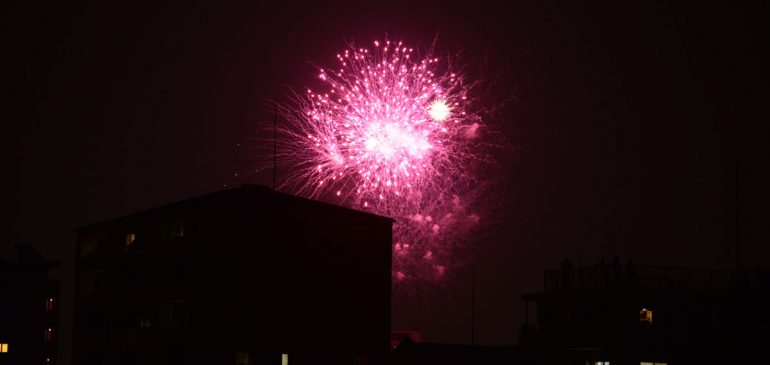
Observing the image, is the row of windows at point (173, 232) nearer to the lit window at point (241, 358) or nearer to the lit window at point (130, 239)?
the lit window at point (130, 239)

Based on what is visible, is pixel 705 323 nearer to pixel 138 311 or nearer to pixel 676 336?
pixel 676 336

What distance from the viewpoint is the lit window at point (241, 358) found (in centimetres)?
4875

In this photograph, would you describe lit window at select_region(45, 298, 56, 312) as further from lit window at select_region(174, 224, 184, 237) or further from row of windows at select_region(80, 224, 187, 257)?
lit window at select_region(174, 224, 184, 237)

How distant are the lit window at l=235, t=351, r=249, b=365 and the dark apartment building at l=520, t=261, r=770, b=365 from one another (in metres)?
12.6

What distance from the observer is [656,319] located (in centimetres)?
4847

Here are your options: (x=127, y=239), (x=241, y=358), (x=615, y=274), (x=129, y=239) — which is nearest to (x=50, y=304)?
(x=127, y=239)

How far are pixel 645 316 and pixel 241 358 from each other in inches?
698

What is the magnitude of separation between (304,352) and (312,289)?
3.02m

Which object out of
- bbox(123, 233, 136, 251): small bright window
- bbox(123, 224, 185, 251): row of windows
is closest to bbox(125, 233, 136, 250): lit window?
bbox(123, 233, 136, 251): small bright window

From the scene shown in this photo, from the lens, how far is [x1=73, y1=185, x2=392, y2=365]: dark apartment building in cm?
4953

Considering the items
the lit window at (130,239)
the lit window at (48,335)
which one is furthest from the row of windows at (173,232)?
the lit window at (48,335)

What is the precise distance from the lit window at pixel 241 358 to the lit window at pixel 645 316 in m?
17.3

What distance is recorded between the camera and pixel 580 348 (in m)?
50.4

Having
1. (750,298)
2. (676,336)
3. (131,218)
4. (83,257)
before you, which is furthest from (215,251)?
(750,298)
